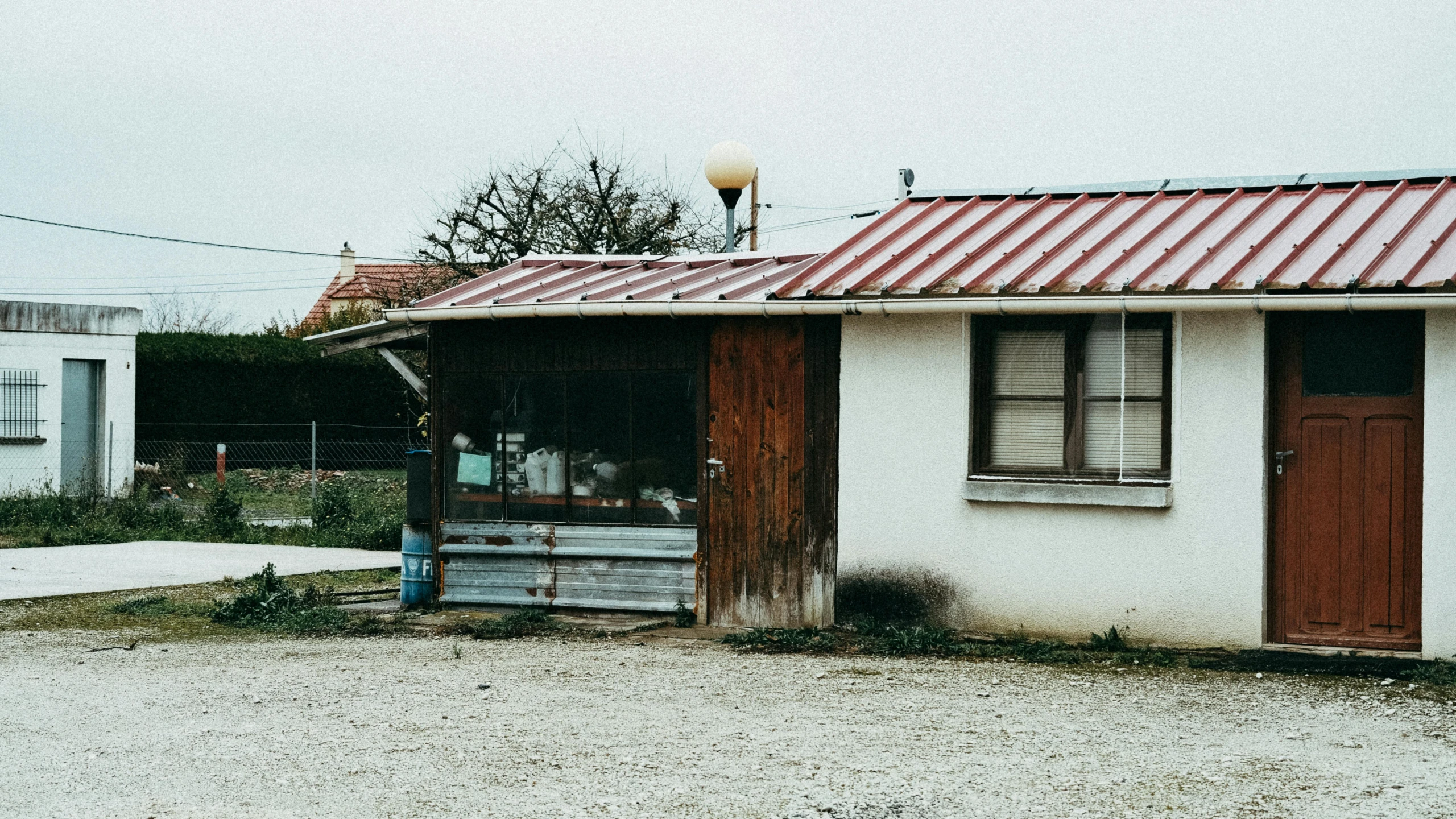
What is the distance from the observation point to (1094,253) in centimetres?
972

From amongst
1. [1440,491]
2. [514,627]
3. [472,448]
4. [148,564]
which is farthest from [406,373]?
[1440,491]

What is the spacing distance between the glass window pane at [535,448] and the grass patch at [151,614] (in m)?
1.37

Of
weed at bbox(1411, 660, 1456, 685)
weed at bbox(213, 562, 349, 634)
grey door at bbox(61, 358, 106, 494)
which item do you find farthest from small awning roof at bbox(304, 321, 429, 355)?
grey door at bbox(61, 358, 106, 494)

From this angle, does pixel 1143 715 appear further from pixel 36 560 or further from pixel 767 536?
pixel 36 560

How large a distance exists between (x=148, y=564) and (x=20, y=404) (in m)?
9.34

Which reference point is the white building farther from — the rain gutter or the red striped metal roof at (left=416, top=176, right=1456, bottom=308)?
the red striped metal roof at (left=416, top=176, right=1456, bottom=308)

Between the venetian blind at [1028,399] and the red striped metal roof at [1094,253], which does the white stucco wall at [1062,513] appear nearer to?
the venetian blind at [1028,399]

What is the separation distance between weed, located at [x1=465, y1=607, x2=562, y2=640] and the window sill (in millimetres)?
3076

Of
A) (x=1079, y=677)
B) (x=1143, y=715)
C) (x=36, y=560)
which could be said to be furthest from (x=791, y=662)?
(x=36, y=560)

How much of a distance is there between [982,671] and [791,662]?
1160 millimetres

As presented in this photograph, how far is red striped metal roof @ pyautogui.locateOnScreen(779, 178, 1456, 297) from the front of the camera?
8.80 meters

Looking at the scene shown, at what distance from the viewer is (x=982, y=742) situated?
6.59 meters

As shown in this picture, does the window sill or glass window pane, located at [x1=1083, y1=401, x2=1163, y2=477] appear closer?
the window sill

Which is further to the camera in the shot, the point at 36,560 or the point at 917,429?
the point at 36,560
